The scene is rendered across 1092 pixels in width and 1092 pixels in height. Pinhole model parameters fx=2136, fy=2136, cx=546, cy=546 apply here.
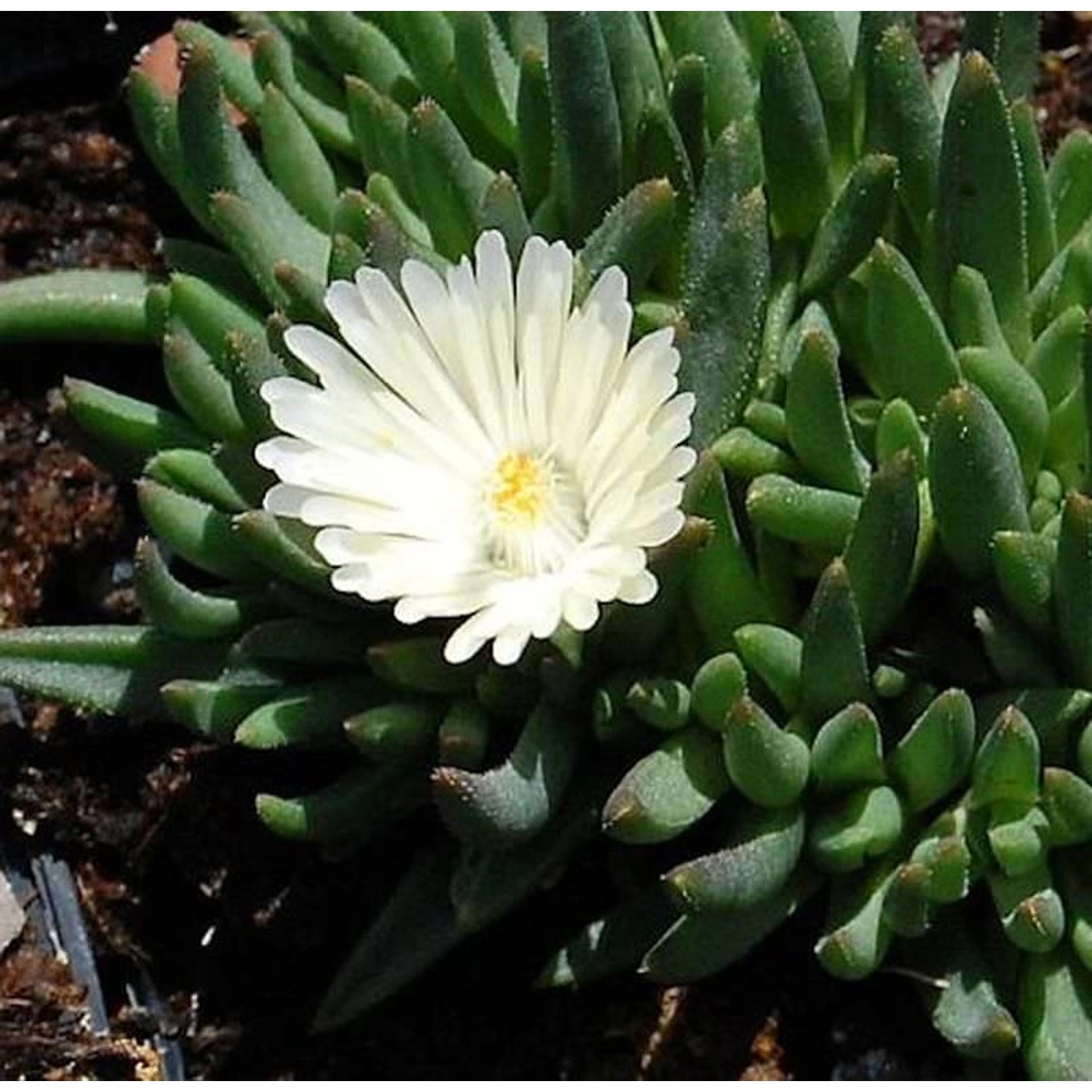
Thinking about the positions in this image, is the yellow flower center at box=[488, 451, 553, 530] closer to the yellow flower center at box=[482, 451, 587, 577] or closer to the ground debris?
the yellow flower center at box=[482, 451, 587, 577]

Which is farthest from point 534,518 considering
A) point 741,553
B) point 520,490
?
point 741,553

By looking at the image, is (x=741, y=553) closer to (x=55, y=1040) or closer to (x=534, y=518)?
(x=534, y=518)

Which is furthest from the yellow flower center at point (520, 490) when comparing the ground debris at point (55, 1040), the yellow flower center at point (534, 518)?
the ground debris at point (55, 1040)

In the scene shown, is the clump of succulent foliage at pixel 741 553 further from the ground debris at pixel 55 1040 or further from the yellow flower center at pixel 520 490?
the ground debris at pixel 55 1040

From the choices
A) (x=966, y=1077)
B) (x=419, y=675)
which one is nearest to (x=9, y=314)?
(x=419, y=675)

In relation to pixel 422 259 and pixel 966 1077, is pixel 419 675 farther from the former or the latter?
pixel 966 1077

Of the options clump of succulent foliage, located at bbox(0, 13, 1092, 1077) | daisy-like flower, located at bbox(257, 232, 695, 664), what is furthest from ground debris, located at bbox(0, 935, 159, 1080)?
daisy-like flower, located at bbox(257, 232, 695, 664)
